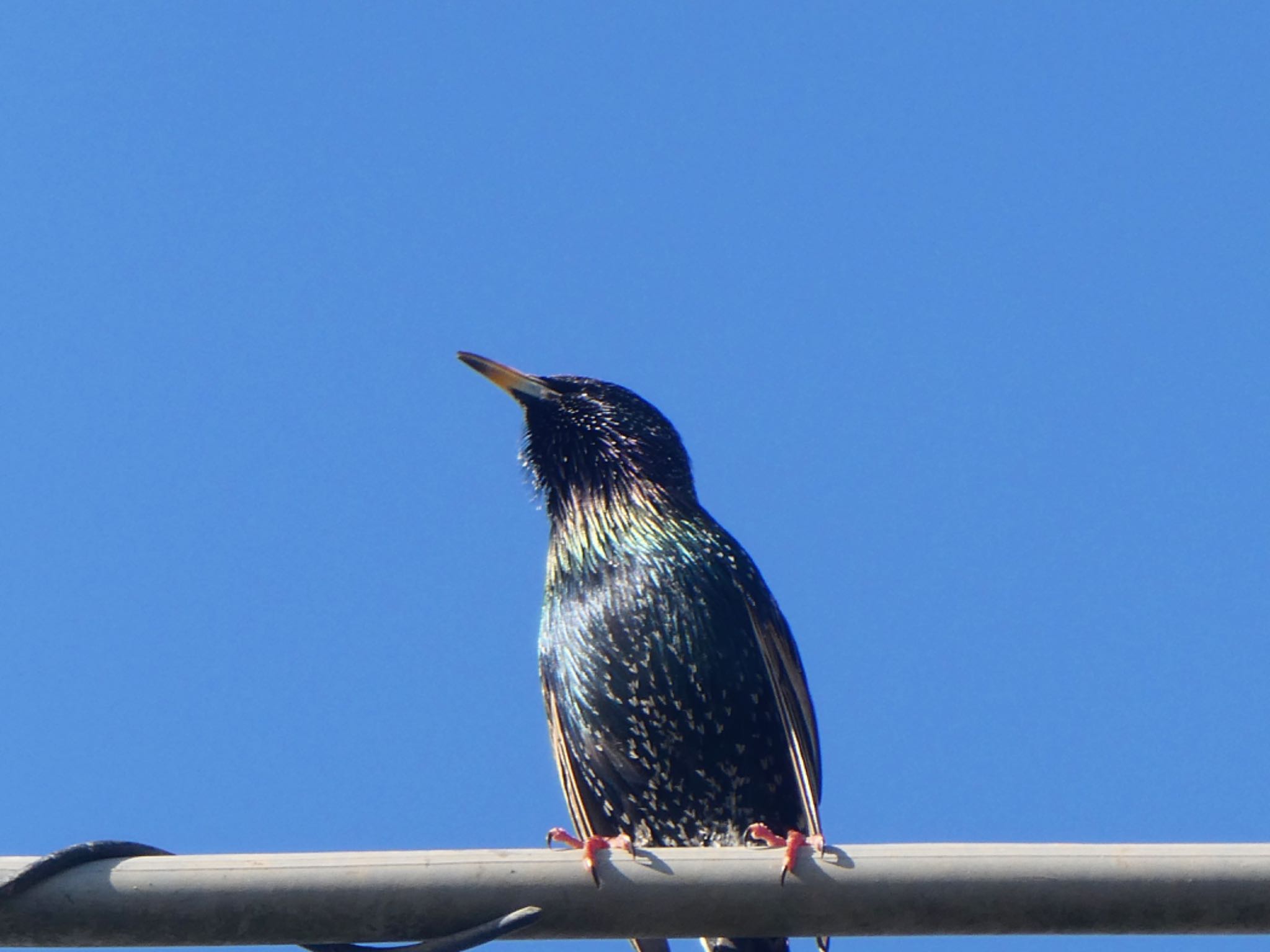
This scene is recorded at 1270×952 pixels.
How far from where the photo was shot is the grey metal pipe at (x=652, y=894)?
2.56m

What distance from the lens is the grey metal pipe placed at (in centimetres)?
256

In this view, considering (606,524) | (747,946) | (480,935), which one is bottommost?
(480,935)

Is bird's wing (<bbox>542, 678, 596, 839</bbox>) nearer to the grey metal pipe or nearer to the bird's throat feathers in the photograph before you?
the bird's throat feathers

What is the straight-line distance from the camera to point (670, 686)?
5102mm

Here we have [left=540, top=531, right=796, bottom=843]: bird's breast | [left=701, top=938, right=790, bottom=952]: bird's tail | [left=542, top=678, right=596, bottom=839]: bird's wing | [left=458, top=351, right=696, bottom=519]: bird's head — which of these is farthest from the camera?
[left=458, top=351, right=696, bottom=519]: bird's head

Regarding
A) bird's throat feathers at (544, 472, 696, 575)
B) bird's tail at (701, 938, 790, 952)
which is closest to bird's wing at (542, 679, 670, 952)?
bird's throat feathers at (544, 472, 696, 575)

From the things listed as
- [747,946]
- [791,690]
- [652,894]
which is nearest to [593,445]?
[791,690]

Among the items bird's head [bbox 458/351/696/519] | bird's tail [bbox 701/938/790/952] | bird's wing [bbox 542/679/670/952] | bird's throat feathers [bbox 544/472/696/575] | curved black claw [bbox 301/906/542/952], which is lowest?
curved black claw [bbox 301/906/542/952]

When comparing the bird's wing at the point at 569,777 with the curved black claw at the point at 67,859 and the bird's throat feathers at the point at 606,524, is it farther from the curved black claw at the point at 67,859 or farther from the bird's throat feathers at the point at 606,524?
the curved black claw at the point at 67,859

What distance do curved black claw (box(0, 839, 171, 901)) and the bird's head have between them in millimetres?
3362

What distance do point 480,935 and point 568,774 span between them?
2.77 metres

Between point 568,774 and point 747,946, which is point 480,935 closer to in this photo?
point 747,946

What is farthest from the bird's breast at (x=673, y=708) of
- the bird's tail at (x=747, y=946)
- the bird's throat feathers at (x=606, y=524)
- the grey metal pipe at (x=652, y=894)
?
the grey metal pipe at (x=652, y=894)

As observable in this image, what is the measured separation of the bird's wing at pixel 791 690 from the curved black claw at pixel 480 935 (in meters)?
2.42
